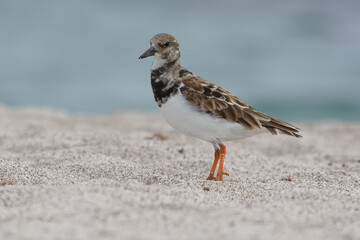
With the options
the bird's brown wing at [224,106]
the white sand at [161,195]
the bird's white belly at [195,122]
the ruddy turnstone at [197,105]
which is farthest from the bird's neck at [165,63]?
the white sand at [161,195]

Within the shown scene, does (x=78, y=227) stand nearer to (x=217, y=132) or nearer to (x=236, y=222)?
(x=236, y=222)

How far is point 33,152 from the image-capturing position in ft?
25.7

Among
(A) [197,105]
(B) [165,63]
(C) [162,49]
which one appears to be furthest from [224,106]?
(C) [162,49]

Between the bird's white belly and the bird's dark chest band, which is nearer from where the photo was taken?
the bird's white belly

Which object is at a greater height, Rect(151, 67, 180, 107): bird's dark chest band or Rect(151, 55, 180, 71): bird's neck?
Rect(151, 55, 180, 71): bird's neck

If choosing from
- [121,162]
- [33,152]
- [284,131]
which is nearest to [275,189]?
[284,131]

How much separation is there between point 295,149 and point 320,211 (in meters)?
6.17

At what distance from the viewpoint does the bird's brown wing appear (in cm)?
521

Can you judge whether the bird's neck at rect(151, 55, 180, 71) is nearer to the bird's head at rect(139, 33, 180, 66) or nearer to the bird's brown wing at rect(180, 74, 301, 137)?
the bird's head at rect(139, 33, 180, 66)

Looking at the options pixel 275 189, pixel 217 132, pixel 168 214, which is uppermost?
pixel 217 132

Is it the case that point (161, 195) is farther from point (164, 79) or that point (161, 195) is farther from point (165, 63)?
point (165, 63)

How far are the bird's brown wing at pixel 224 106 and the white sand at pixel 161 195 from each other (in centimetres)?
73

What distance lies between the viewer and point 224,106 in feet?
17.5

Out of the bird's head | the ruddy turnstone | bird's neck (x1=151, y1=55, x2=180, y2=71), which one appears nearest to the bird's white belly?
the ruddy turnstone
